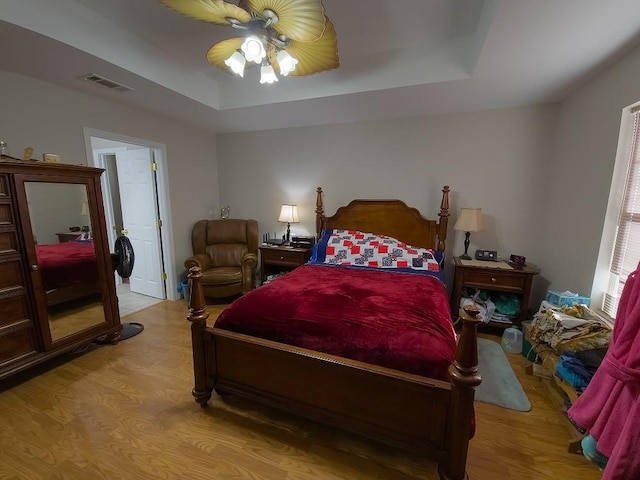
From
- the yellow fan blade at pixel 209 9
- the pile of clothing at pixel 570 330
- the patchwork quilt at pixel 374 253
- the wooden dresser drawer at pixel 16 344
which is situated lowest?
the wooden dresser drawer at pixel 16 344

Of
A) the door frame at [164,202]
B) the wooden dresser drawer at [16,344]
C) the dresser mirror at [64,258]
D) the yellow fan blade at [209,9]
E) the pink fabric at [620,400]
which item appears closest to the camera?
the pink fabric at [620,400]

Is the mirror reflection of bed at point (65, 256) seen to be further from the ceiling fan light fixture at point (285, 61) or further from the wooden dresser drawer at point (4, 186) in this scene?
the ceiling fan light fixture at point (285, 61)

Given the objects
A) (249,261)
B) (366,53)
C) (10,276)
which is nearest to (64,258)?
(10,276)

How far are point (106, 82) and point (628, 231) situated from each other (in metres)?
4.17

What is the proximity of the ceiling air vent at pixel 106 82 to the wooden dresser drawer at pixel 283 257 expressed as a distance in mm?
2134

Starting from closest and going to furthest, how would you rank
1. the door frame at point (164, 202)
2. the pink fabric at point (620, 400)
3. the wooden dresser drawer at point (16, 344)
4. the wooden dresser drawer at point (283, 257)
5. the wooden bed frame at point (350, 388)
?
1. the pink fabric at point (620, 400)
2. the wooden bed frame at point (350, 388)
3. the wooden dresser drawer at point (16, 344)
4. the door frame at point (164, 202)
5. the wooden dresser drawer at point (283, 257)

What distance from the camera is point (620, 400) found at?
1.05 metres

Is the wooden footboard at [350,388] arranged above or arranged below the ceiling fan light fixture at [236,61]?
below

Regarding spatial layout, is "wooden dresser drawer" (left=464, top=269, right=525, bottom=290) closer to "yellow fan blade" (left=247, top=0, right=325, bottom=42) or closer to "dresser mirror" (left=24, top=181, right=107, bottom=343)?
"yellow fan blade" (left=247, top=0, right=325, bottom=42)

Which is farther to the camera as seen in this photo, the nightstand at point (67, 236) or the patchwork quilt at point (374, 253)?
the patchwork quilt at point (374, 253)

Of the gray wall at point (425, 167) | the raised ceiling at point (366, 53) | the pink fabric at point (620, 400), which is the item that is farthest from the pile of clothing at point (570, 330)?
the raised ceiling at point (366, 53)

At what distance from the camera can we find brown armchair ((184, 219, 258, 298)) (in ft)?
11.6

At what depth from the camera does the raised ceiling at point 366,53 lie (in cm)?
158

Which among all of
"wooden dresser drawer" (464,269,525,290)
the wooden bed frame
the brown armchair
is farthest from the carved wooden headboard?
the wooden bed frame
